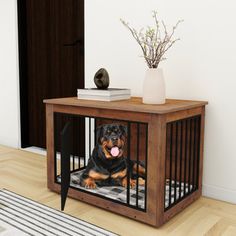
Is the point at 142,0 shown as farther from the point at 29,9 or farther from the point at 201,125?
the point at 29,9

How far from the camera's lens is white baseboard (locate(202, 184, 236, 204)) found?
1.66 meters

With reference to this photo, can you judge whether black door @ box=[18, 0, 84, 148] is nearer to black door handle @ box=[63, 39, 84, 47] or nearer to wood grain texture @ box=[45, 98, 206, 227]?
black door handle @ box=[63, 39, 84, 47]

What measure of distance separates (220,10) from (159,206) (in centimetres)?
100

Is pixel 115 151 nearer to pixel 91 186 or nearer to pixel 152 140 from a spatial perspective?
pixel 91 186

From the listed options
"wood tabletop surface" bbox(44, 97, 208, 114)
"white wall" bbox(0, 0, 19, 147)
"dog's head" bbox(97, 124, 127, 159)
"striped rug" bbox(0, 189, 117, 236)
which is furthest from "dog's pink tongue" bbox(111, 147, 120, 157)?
"white wall" bbox(0, 0, 19, 147)

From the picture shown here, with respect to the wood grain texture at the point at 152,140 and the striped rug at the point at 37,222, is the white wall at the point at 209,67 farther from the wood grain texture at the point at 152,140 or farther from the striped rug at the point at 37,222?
the striped rug at the point at 37,222

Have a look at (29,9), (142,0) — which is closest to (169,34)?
(142,0)

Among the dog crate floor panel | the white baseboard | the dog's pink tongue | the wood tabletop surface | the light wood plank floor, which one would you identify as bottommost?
the light wood plank floor

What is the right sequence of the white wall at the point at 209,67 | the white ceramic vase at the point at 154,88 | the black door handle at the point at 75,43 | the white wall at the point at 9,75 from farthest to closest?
the white wall at the point at 9,75, the black door handle at the point at 75,43, the white wall at the point at 209,67, the white ceramic vase at the point at 154,88

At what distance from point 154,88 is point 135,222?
62cm

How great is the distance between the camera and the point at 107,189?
1.68 m

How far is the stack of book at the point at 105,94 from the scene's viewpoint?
63.9 inches

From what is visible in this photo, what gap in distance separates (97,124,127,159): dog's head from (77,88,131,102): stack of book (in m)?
0.16

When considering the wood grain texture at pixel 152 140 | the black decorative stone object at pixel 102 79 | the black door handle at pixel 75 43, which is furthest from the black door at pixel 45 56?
the wood grain texture at pixel 152 140
